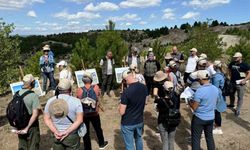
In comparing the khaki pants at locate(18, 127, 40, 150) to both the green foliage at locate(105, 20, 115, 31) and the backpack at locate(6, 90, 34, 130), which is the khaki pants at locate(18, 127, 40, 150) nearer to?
the backpack at locate(6, 90, 34, 130)

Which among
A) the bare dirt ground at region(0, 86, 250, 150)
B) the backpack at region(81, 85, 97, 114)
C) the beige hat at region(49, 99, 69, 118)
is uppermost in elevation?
the beige hat at region(49, 99, 69, 118)

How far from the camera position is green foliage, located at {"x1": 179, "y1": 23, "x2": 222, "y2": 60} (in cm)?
1498

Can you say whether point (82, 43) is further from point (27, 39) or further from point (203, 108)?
point (27, 39)

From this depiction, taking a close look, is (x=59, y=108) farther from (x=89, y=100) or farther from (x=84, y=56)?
(x=84, y=56)

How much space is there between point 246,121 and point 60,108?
607 cm

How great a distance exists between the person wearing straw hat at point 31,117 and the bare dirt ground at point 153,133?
184cm

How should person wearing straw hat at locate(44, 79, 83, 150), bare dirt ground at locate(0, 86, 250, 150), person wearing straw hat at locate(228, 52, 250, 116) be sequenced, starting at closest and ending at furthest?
person wearing straw hat at locate(44, 79, 83, 150), bare dirt ground at locate(0, 86, 250, 150), person wearing straw hat at locate(228, 52, 250, 116)

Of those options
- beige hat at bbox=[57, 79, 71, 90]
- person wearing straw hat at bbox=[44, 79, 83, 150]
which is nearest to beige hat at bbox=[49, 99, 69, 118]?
person wearing straw hat at bbox=[44, 79, 83, 150]

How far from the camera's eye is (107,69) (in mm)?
11195

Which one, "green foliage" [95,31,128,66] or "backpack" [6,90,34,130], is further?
"green foliage" [95,31,128,66]

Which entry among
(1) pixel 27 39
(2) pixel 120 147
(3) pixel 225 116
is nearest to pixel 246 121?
(3) pixel 225 116

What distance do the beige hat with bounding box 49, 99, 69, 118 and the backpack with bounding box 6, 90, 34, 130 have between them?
2.87 ft

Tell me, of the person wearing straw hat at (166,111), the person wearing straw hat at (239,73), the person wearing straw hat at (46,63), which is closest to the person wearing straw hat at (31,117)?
the person wearing straw hat at (166,111)

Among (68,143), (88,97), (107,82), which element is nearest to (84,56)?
(107,82)
